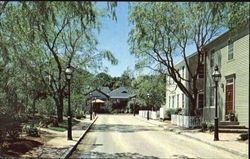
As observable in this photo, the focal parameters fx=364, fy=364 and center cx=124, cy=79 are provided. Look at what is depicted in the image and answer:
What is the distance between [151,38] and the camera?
27.4 m

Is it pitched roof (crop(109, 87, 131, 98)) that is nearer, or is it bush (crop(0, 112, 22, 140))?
bush (crop(0, 112, 22, 140))

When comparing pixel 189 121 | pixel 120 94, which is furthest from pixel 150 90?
pixel 120 94

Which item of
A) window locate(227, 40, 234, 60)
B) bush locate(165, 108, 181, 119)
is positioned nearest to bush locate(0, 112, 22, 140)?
→ window locate(227, 40, 234, 60)

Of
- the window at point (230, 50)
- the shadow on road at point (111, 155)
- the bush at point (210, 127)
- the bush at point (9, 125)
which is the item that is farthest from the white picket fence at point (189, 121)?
the bush at point (9, 125)

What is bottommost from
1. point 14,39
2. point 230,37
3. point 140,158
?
point 140,158

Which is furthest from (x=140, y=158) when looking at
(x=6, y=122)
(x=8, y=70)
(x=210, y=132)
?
(x=210, y=132)

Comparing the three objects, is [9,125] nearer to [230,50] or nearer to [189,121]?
[189,121]

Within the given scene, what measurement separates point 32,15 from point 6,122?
4.36m

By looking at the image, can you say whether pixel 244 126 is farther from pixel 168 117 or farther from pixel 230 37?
pixel 168 117

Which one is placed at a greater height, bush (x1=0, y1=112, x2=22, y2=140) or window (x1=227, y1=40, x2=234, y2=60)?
window (x1=227, y1=40, x2=234, y2=60)

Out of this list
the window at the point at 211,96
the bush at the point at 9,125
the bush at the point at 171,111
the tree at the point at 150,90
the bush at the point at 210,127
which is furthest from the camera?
the bush at the point at 171,111

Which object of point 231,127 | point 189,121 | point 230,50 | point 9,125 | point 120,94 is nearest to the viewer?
point 9,125

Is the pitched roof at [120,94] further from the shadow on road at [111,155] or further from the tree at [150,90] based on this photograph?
the shadow on road at [111,155]

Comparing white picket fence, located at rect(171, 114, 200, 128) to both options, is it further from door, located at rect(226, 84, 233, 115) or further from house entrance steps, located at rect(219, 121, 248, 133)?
house entrance steps, located at rect(219, 121, 248, 133)
